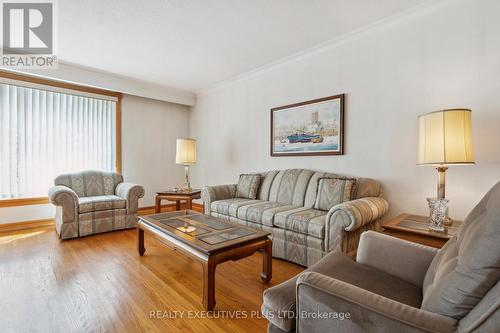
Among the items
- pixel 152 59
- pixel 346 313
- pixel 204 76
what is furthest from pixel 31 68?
pixel 346 313

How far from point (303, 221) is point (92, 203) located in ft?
9.14

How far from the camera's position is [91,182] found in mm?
3762

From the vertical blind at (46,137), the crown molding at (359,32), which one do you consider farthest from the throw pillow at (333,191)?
the vertical blind at (46,137)

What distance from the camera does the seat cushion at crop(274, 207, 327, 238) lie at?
218 cm

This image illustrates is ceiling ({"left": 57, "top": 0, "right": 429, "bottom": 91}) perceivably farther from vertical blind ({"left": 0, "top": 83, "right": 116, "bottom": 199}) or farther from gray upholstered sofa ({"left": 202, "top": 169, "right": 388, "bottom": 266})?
gray upholstered sofa ({"left": 202, "top": 169, "right": 388, "bottom": 266})

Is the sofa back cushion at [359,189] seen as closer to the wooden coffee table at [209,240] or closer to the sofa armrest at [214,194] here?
the wooden coffee table at [209,240]

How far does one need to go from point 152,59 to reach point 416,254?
3652 millimetres

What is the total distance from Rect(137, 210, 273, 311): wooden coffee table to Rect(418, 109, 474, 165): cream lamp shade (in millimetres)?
1372

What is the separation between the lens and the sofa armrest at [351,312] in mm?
759

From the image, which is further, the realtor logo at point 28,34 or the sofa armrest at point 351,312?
the realtor logo at point 28,34

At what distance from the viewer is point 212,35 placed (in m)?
2.76

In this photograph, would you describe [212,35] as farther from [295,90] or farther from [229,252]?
[229,252]

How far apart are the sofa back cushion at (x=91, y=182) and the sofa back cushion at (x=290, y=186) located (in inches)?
102

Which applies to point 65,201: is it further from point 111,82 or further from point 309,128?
point 309,128
